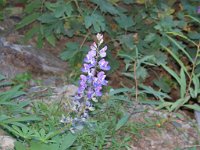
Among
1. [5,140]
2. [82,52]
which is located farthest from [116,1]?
[5,140]

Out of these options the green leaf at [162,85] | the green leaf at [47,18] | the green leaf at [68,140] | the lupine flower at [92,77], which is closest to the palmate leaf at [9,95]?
the green leaf at [68,140]

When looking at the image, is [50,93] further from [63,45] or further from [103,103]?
[63,45]

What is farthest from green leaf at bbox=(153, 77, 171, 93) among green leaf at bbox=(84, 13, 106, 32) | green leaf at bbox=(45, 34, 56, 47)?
green leaf at bbox=(45, 34, 56, 47)

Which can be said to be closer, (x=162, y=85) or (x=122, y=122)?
(x=122, y=122)

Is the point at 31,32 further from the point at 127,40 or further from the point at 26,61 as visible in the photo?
the point at 127,40

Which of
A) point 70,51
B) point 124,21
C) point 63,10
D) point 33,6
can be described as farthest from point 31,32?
point 124,21

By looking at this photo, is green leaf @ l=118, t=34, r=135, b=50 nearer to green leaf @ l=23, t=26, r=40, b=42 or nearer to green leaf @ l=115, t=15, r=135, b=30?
green leaf @ l=115, t=15, r=135, b=30
